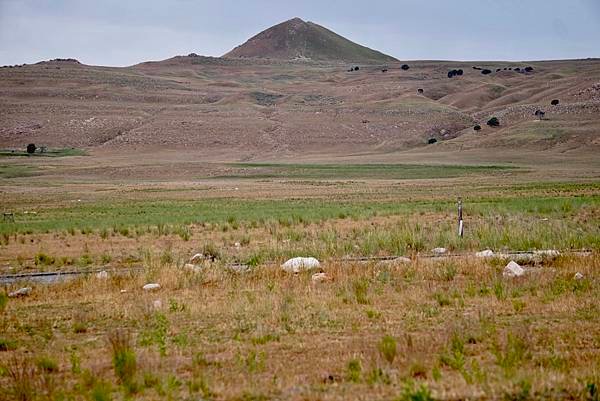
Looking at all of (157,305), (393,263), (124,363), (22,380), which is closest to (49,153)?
(393,263)

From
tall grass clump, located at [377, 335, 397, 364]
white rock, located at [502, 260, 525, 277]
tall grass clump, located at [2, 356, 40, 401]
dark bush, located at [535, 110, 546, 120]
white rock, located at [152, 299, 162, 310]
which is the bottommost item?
white rock, located at [152, 299, 162, 310]

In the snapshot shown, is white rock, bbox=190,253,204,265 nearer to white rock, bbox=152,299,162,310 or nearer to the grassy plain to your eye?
the grassy plain

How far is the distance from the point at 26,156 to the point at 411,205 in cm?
7435

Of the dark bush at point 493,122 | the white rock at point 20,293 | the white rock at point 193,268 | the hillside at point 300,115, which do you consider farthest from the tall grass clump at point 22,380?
the dark bush at point 493,122

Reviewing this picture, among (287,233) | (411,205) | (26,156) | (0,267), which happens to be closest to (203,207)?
(411,205)

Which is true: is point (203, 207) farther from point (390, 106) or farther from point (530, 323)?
point (390, 106)

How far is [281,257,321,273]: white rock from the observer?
1819 cm

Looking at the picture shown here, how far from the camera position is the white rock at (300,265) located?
18.2 m

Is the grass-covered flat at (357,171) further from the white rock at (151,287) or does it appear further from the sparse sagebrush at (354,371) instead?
the sparse sagebrush at (354,371)

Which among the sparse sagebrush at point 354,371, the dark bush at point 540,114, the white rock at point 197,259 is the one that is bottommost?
the white rock at point 197,259

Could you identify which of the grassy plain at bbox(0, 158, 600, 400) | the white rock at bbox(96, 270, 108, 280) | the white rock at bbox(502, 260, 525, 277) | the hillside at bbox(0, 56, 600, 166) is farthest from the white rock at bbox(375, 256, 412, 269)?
the hillside at bbox(0, 56, 600, 166)

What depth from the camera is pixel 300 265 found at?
1858cm

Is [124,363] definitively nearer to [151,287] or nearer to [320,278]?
[151,287]

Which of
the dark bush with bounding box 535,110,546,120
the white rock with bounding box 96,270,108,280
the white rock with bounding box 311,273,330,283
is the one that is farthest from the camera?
the dark bush with bounding box 535,110,546,120
